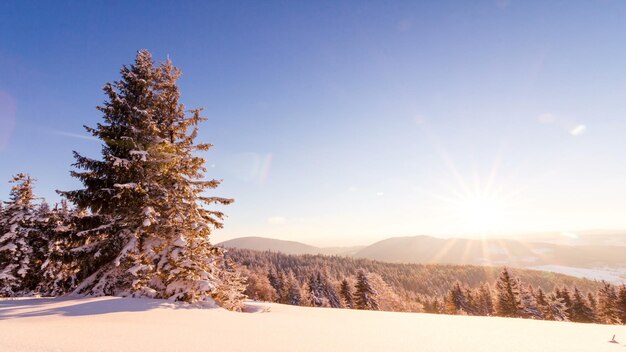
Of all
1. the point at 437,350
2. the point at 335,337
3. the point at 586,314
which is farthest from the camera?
the point at 586,314

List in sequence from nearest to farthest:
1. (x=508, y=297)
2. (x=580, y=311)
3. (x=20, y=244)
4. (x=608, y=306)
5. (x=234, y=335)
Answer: (x=234, y=335) → (x=20, y=244) → (x=508, y=297) → (x=608, y=306) → (x=580, y=311)

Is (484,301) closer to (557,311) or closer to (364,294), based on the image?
(557,311)

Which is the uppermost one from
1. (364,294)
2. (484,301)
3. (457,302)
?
(364,294)

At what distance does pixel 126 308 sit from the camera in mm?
6703

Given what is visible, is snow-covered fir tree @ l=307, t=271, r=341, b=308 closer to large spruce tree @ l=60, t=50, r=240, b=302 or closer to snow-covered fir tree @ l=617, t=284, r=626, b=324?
snow-covered fir tree @ l=617, t=284, r=626, b=324

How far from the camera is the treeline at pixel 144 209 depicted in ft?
33.0

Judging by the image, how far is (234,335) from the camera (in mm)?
4746

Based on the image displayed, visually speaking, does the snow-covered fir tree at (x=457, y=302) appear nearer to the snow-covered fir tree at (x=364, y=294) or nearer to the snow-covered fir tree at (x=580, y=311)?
the snow-covered fir tree at (x=580, y=311)

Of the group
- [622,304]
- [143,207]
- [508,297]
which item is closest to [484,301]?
[508,297]

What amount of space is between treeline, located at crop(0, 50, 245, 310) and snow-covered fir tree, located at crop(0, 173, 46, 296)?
15043mm

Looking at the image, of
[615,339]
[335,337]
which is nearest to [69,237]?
[335,337]

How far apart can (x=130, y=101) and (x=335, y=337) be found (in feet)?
40.8

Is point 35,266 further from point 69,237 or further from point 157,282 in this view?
point 157,282

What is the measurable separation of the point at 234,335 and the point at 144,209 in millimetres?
7456
